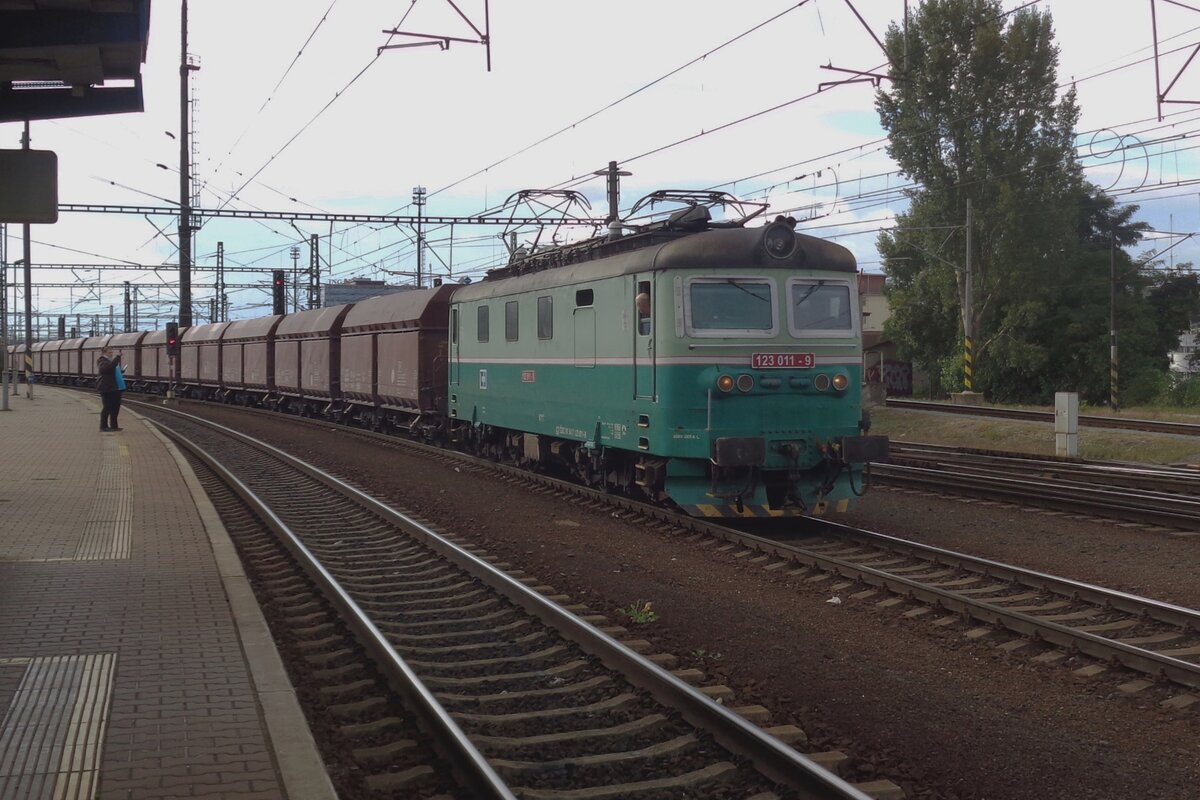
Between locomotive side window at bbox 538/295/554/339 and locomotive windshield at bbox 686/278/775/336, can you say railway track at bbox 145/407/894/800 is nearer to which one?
locomotive windshield at bbox 686/278/775/336

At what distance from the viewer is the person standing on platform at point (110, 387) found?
24.3 m

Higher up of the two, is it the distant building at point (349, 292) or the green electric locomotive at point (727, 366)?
the distant building at point (349, 292)

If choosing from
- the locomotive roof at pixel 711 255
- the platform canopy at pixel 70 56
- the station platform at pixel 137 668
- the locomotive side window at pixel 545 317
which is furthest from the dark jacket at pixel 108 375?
the platform canopy at pixel 70 56

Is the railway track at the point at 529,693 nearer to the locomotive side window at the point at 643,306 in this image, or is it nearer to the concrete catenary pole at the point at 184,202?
the locomotive side window at the point at 643,306

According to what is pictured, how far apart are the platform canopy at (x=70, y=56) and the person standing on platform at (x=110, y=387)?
15.6 m

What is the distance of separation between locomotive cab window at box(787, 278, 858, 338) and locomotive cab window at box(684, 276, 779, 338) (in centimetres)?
24

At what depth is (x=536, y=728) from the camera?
5.50 metres

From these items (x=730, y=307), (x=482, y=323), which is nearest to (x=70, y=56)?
(x=730, y=307)

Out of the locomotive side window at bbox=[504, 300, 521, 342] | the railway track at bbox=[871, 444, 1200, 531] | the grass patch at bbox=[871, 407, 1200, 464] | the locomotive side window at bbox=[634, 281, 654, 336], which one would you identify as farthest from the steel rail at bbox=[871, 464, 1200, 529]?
the locomotive side window at bbox=[504, 300, 521, 342]

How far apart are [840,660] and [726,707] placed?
4.64ft

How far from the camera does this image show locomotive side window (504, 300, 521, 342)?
50.1 ft

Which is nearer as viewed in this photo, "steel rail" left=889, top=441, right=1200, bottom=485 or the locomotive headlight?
the locomotive headlight

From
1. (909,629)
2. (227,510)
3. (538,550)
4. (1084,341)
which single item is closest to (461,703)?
(909,629)

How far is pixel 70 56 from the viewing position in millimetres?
8414
